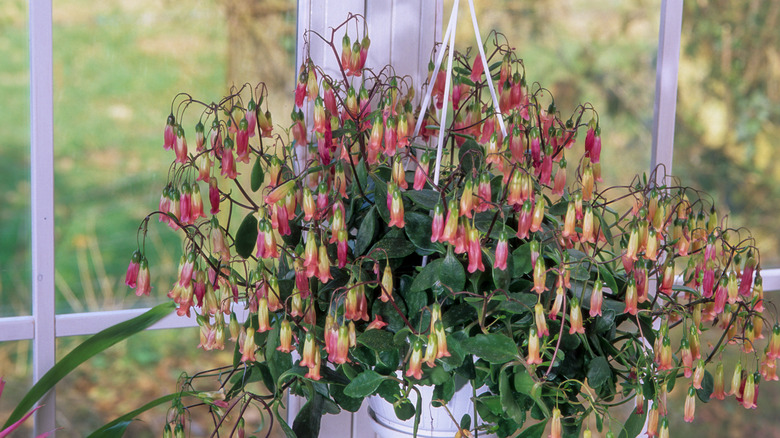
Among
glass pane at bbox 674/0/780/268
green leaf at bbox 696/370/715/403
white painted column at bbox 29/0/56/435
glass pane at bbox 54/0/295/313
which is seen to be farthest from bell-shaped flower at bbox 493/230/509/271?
glass pane at bbox 674/0/780/268

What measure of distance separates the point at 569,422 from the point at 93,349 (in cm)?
57

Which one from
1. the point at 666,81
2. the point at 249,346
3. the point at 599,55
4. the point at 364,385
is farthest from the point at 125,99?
the point at 666,81

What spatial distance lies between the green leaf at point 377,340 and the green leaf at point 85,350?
14.0 inches

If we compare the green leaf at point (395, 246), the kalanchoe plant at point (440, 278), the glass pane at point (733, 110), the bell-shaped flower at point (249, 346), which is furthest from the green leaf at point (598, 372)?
the glass pane at point (733, 110)

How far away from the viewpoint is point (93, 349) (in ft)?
3.11

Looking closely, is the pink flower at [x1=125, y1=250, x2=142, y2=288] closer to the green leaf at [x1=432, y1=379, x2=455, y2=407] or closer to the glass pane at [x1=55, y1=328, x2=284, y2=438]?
the glass pane at [x1=55, y1=328, x2=284, y2=438]

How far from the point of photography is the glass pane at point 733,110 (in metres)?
1.26

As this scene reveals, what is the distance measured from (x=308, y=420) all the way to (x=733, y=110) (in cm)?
91

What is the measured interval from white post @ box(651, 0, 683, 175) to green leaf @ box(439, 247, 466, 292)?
A: 636 millimetres

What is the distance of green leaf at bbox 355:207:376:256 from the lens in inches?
31.1

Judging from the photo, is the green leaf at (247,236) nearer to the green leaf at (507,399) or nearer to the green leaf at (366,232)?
the green leaf at (366,232)

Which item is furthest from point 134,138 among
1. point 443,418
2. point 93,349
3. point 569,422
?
point 569,422

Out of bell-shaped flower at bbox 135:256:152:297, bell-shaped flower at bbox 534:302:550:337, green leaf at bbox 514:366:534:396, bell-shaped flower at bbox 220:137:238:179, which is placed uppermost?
bell-shaped flower at bbox 220:137:238:179

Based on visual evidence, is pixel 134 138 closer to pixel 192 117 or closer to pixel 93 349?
pixel 192 117
